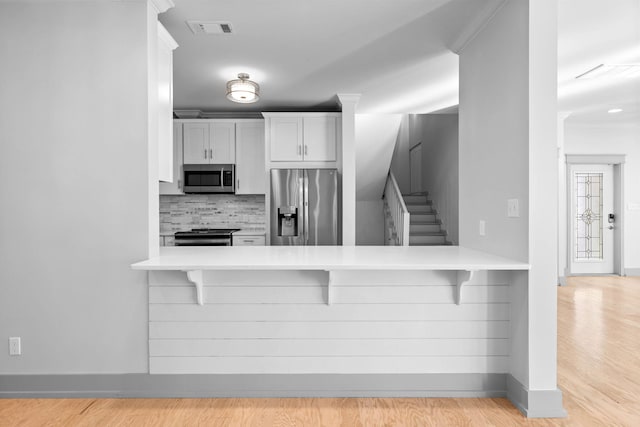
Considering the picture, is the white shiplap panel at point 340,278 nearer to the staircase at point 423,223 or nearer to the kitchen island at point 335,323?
the kitchen island at point 335,323

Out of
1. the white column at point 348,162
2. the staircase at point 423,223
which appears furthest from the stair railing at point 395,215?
the white column at point 348,162

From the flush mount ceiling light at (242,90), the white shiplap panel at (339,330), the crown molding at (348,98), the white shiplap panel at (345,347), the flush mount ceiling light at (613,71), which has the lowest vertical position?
the white shiplap panel at (345,347)

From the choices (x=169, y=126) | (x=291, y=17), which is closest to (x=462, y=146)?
(x=291, y=17)

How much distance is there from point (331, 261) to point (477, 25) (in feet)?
6.54

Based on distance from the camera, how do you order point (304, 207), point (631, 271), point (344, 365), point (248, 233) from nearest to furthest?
point (344, 365) → point (304, 207) → point (248, 233) → point (631, 271)

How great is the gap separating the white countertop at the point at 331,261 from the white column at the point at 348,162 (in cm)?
216

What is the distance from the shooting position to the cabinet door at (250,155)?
17.6ft

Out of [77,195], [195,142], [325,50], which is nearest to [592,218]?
[325,50]

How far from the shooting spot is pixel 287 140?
16.9 ft

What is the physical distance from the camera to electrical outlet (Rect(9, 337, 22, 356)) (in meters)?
2.55

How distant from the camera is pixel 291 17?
9.46ft

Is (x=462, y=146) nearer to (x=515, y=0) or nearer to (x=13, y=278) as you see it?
(x=515, y=0)

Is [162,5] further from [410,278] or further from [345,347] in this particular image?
[345,347]

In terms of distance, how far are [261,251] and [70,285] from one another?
3.86 feet
